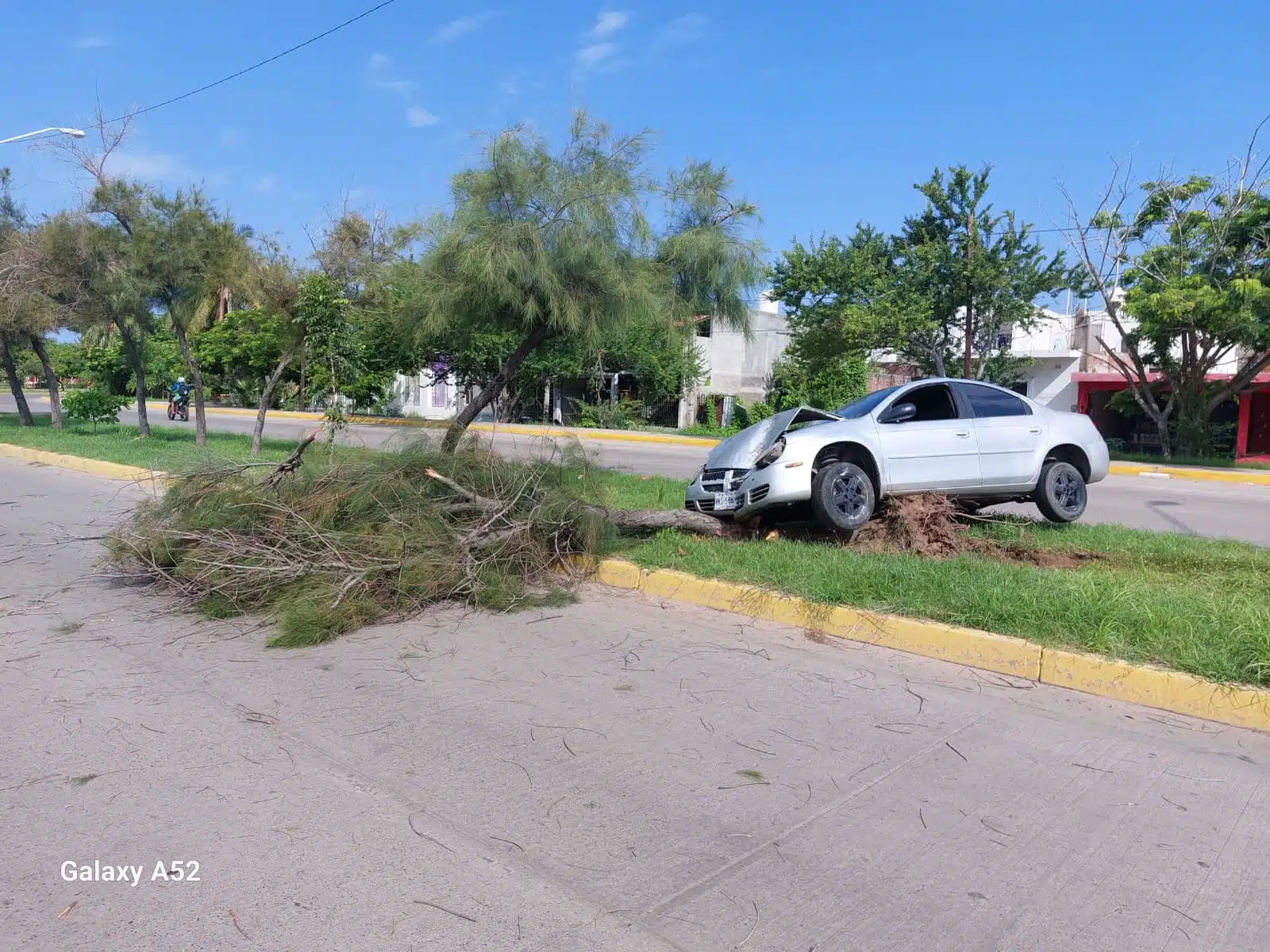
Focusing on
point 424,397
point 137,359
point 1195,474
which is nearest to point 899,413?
point 1195,474

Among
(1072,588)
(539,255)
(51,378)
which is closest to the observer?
(1072,588)

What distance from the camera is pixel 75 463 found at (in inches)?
701

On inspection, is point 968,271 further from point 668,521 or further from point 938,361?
point 668,521

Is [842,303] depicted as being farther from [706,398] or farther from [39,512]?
[39,512]

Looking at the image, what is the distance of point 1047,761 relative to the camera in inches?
180

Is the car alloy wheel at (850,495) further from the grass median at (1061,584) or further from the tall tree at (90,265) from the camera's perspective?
the tall tree at (90,265)

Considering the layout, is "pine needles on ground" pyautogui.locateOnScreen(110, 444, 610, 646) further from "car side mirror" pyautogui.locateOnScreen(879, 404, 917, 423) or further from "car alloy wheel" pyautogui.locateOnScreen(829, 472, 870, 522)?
"car side mirror" pyautogui.locateOnScreen(879, 404, 917, 423)

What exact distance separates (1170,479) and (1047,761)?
59.8 feet

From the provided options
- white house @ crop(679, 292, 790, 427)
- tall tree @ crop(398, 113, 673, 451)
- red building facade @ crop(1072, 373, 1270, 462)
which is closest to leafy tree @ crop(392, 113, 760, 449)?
tall tree @ crop(398, 113, 673, 451)

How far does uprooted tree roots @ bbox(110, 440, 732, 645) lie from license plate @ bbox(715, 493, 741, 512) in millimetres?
178

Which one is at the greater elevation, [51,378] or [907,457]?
[51,378]

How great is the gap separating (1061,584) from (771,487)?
2444 mm

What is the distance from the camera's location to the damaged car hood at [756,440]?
8688 mm

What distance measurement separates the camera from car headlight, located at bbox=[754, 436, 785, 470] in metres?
8.34
